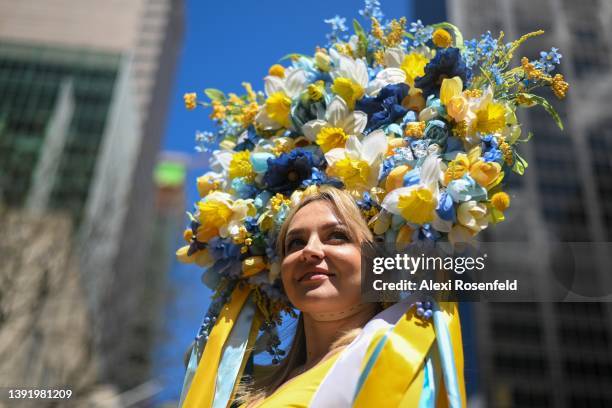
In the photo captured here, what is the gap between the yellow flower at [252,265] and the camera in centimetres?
262

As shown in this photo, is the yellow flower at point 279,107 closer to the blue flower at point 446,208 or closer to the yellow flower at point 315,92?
the yellow flower at point 315,92

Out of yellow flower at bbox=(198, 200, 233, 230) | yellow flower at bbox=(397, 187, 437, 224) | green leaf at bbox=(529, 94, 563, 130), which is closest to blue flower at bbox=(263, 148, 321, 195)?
yellow flower at bbox=(198, 200, 233, 230)

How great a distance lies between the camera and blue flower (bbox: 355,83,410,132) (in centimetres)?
254

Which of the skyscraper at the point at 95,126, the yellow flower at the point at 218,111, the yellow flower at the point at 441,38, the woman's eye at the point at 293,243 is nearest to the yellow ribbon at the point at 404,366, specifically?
the woman's eye at the point at 293,243

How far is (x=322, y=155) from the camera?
2637 millimetres

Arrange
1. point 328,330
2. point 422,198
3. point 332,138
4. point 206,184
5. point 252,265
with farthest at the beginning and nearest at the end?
point 206,184
point 252,265
point 332,138
point 328,330
point 422,198

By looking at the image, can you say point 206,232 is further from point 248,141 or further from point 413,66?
point 413,66

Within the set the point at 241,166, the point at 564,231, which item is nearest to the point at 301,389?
the point at 241,166

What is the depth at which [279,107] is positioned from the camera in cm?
282

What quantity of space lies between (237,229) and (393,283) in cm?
75

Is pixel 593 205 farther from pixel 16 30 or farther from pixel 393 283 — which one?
pixel 393 283

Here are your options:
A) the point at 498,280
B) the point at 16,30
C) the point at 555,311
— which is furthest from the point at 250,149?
the point at 555,311

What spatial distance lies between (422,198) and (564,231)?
58065 mm

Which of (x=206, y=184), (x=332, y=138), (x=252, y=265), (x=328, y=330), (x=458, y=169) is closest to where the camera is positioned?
(x=458, y=169)
